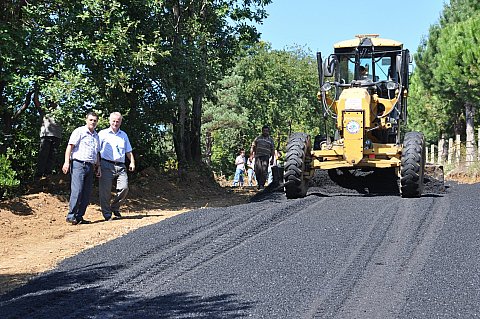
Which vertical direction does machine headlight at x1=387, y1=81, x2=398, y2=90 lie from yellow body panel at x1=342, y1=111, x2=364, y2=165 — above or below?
above

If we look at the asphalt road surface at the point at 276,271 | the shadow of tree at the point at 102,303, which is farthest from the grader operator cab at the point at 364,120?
the shadow of tree at the point at 102,303

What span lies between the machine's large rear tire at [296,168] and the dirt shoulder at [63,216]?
1.96 m

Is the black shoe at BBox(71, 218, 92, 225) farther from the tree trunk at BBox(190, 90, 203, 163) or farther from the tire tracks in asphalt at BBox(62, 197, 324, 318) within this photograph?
the tree trunk at BBox(190, 90, 203, 163)

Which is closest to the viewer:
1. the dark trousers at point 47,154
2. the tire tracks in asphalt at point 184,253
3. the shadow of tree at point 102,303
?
the shadow of tree at point 102,303

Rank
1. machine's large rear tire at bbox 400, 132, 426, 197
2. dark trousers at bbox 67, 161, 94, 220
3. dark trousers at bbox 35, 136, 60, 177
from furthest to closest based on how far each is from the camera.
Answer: dark trousers at bbox 35, 136, 60, 177
machine's large rear tire at bbox 400, 132, 426, 197
dark trousers at bbox 67, 161, 94, 220

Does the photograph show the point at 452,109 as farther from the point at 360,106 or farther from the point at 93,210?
the point at 93,210

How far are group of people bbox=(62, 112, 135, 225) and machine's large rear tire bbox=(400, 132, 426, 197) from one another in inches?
179

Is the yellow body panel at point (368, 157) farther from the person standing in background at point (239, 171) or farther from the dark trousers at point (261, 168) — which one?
the person standing in background at point (239, 171)

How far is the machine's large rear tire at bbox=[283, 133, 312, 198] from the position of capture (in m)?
12.3

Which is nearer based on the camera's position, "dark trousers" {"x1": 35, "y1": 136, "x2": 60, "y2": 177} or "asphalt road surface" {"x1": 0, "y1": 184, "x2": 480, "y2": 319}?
"asphalt road surface" {"x1": 0, "y1": 184, "x2": 480, "y2": 319}

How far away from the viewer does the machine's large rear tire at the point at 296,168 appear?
1226 centimetres

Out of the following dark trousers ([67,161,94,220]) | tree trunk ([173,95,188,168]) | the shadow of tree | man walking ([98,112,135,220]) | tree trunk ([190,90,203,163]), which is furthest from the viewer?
tree trunk ([190,90,203,163])

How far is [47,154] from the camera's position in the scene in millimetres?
12867

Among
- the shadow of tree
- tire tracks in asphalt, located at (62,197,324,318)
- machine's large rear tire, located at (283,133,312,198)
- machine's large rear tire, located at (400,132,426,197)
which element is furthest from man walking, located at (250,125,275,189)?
the shadow of tree
